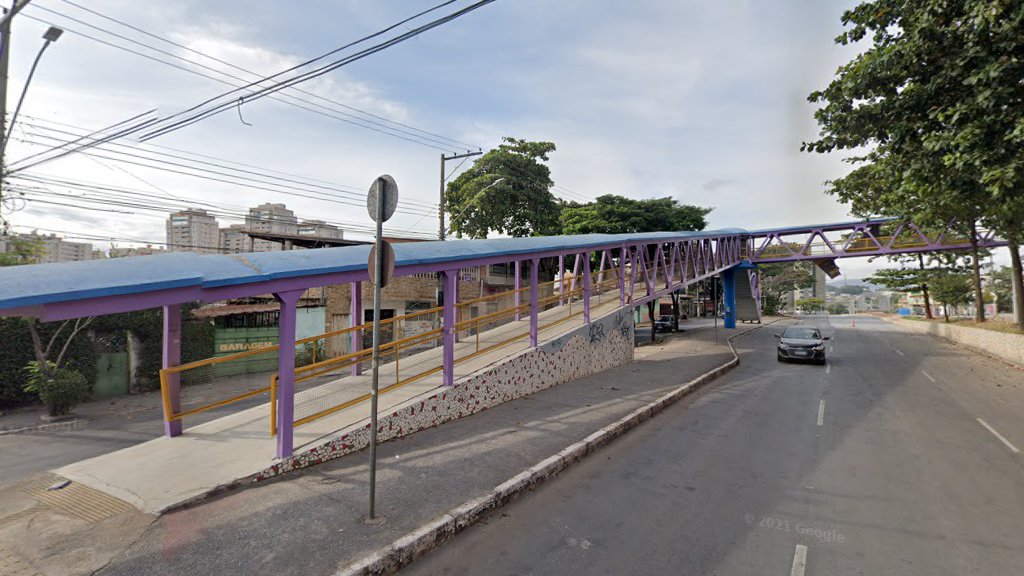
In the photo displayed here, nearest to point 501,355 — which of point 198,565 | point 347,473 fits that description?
point 347,473

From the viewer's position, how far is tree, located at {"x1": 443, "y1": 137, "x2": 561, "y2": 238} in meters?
30.1

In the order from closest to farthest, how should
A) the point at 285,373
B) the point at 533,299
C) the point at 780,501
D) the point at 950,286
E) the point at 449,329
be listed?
the point at 780,501
the point at 285,373
the point at 449,329
the point at 533,299
the point at 950,286

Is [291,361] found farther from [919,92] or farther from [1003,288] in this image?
[1003,288]

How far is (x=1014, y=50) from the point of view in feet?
24.6

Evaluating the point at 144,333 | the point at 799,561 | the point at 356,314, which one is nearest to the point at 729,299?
the point at 356,314

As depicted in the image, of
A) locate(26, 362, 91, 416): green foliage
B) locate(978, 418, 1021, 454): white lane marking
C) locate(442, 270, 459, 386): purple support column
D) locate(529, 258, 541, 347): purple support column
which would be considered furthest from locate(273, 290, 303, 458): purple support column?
locate(978, 418, 1021, 454): white lane marking

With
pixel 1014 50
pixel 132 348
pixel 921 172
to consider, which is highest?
pixel 1014 50

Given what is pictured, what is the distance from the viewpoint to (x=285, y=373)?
20.0ft

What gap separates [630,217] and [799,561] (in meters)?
31.6

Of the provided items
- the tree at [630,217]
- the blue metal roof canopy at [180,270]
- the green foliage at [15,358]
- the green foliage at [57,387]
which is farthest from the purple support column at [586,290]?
the tree at [630,217]

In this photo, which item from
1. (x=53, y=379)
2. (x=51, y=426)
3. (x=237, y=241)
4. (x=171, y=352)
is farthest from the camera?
(x=237, y=241)

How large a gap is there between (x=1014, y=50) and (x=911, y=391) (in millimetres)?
8832

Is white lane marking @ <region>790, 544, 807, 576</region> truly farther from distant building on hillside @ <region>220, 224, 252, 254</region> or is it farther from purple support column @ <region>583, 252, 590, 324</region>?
distant building on hillside @ <region>220, 224, 252, 254</region>

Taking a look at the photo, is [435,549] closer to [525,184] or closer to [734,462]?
[734,462]
